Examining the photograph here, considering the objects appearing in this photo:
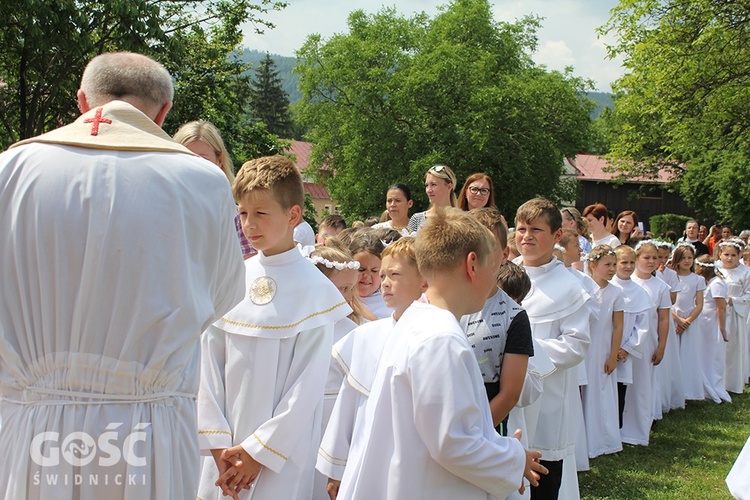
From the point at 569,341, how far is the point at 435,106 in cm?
3854

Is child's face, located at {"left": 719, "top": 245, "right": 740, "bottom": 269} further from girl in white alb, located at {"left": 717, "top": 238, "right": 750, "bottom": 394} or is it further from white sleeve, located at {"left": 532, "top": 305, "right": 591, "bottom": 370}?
white sleeve, located at {"left": 532, "top": 305, "right": 591, "bottom": 370}

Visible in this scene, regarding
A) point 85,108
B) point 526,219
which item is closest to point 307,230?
point 526,219

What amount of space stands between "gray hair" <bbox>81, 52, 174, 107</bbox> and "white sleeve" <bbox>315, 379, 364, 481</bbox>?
160cm

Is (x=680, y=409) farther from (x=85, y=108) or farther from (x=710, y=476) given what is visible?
(x=85, y=108)

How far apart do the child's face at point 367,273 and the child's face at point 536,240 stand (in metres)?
0.96

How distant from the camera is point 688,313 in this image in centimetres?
1163

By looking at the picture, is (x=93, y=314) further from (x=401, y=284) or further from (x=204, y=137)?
(x=204, y=137)

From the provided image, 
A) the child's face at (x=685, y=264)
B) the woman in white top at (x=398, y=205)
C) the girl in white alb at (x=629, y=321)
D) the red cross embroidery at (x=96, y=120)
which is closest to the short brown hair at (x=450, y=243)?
the red cross embroidery at (x=96, y=120)

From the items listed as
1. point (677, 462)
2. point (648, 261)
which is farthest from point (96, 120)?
point (648, 261)

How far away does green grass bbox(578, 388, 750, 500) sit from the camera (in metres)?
6.80

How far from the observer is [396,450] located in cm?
269

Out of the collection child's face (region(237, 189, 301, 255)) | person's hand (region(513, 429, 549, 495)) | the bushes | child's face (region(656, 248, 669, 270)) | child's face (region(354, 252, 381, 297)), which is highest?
child's face (region(237, 189, 301, 255))

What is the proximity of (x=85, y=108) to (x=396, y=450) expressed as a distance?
1680 millimetres

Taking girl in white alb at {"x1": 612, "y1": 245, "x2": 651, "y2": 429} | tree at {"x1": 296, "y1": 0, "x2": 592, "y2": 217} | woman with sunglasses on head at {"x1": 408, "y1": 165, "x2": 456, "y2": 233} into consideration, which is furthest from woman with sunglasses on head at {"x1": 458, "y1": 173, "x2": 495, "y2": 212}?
tree at {"x1": 296, "y1": 0, "x2": 592, "y2": 217}
